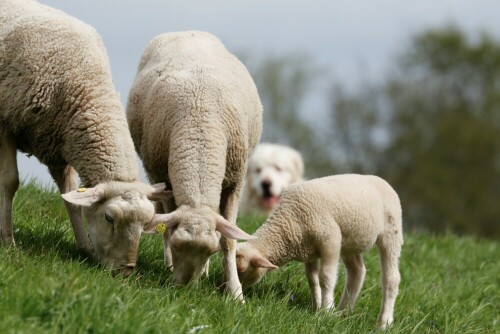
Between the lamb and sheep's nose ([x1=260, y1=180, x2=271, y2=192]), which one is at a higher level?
the lamb

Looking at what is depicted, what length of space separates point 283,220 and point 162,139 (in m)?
1.16

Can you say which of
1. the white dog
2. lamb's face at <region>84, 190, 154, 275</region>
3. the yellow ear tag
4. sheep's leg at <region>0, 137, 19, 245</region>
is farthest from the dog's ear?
the yellow ear tag

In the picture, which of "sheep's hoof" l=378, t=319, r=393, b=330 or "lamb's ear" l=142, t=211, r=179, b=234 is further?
"sheep's hoof" l=378, t=319, r=393, b=330

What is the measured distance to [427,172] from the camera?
34.7 m

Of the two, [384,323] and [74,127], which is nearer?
[74,127]

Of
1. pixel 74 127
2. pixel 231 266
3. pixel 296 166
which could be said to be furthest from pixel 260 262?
pixel 296 166

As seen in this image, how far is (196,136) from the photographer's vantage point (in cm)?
729

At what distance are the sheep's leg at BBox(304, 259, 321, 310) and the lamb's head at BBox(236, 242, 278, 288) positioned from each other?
509 millimetres

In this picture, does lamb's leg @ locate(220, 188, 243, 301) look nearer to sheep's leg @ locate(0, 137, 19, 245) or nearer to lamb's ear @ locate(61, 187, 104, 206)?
lamb's ear @ locate(61, 187, 104, 206)

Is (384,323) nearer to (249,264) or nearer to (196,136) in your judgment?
(249,264)

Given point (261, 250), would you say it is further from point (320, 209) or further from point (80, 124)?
point (80, 124)

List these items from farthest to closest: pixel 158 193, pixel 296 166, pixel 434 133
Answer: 1. pixel 434 133
2. pixel 296 166
3. pixel 158 193

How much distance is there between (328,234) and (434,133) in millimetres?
29148

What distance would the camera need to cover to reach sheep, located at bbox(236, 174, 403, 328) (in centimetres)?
745
